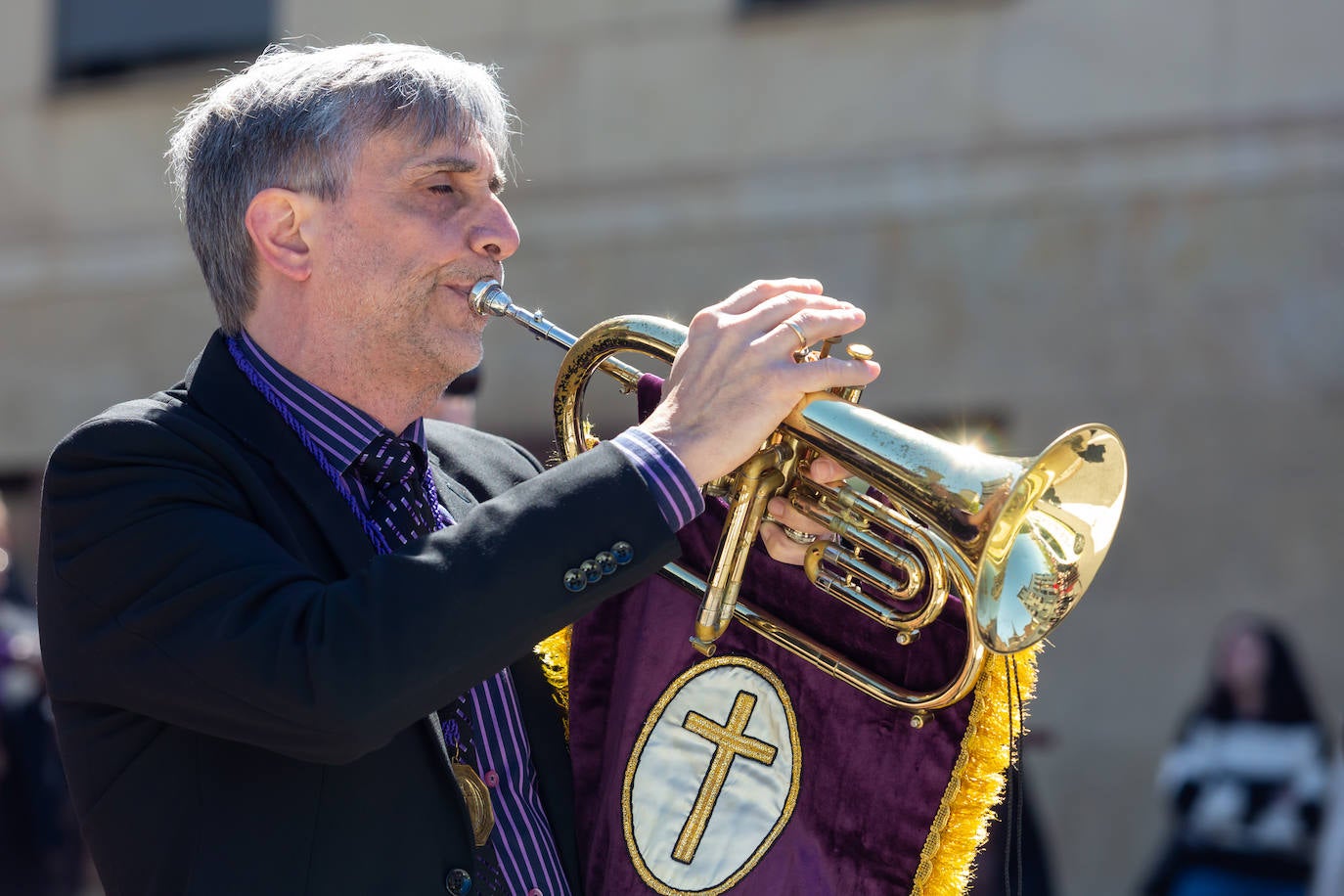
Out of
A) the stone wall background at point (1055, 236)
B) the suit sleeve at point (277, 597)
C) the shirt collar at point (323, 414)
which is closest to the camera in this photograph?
the suit sleeve at point (277, 597)

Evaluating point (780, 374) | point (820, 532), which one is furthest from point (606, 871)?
point (780, 374)

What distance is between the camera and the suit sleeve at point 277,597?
183cm

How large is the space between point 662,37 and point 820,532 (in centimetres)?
598

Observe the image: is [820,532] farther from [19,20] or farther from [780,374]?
[19,20]

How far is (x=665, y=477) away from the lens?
1.98 meters

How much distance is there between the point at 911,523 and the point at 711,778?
49 centimetres

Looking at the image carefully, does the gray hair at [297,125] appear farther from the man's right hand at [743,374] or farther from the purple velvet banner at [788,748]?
the purple velvet banner at [788,748]

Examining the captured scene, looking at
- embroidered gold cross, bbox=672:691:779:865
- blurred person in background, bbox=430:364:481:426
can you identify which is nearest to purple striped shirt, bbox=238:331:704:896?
embroidered gold cross, bbox=672:691:779:865

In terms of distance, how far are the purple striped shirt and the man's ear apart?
0.13 m

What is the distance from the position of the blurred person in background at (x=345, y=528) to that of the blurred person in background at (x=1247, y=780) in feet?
12.7

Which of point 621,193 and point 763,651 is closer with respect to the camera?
point 763,651

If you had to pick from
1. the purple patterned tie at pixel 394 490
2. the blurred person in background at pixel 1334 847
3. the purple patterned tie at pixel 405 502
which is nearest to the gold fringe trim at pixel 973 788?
the purple patterned tie at pixel 405 502

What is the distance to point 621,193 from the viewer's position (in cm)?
806

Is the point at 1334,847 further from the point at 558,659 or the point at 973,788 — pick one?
the point at 558,659
